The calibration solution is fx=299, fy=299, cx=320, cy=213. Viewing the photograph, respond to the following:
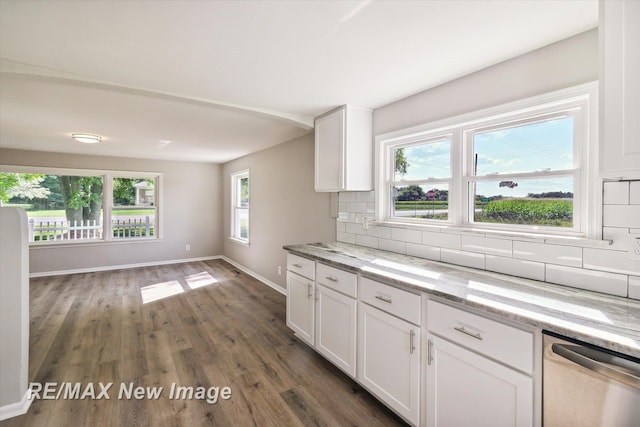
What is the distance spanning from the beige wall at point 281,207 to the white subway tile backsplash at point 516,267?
1.82 m

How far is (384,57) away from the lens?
6.34ft

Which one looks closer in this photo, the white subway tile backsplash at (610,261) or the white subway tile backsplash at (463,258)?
the white subway tile backsplash at (610,261)

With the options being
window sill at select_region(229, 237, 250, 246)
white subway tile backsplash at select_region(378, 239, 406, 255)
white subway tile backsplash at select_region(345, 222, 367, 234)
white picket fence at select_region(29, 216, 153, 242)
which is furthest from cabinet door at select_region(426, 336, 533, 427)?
white picket fence at select_region(29, 216, 153, 242)

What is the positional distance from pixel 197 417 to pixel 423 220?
7.33 ft

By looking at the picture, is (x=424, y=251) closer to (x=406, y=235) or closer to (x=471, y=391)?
(x=406, y=235)

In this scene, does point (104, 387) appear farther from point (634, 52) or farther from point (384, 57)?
point (634, 52)

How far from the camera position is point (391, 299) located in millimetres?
1881

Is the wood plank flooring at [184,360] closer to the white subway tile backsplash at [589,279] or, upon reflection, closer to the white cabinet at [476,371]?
the white cabinet at [476,371]

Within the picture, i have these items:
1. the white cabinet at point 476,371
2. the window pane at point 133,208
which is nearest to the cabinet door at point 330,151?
the white cabinet at point 476,371

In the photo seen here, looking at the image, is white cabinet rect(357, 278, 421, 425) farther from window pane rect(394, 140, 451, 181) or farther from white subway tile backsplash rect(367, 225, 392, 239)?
window pane rect(394, 140, 451, 181)

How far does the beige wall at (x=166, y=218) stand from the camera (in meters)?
5.46

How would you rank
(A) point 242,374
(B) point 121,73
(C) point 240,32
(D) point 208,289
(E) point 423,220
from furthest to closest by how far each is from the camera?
(D) point 208,289
(E) point 423,220
(A) point 242,374
(B) point 121,73
(C) point 240,32

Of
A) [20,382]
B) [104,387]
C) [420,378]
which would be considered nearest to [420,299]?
[420,378]

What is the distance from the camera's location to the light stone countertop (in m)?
1.11
